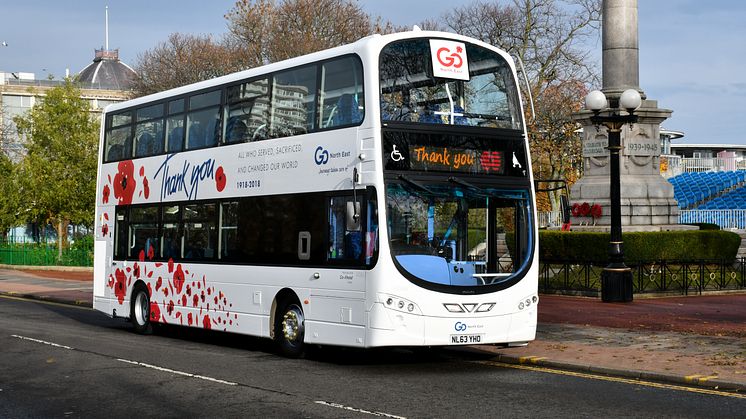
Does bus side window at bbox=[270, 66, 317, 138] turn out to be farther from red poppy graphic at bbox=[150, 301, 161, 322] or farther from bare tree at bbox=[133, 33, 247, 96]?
bare tree at bbox=[133, 33, 247, 96]

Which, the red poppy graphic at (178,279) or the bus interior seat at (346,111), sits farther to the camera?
the red poppy graphic at (178,279)

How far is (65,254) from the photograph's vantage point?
51.7 meters

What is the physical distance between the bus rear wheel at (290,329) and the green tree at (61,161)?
38.7m

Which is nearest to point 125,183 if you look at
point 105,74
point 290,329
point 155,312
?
point 155,312

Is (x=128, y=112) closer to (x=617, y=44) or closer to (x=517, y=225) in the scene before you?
(x=517, y=225)

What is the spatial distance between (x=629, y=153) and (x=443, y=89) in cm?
1814

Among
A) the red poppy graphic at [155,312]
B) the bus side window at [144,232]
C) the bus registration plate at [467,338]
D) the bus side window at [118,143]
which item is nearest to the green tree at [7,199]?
the bus side window at [118,143]

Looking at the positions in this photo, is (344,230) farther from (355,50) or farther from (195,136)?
(195,136)

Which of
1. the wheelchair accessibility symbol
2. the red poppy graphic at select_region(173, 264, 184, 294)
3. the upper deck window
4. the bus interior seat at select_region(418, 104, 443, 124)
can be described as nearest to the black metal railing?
the red poppy graphic at select_region(173, 264, 184, 294)

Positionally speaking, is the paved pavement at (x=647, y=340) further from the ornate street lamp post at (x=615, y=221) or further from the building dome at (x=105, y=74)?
the building dome at (x=105, y=74)

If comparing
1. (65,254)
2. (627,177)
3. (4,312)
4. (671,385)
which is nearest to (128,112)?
(4,312)

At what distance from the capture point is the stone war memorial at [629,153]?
31.2 metres

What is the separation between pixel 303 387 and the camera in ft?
40.9

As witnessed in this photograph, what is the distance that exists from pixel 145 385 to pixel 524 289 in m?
5.26
